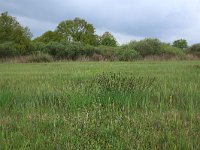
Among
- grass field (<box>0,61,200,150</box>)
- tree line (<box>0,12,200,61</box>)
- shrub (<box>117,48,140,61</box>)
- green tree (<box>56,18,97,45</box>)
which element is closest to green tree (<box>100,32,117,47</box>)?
green tree (<box>56,18,97,45</box>)

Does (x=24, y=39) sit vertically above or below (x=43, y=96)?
above

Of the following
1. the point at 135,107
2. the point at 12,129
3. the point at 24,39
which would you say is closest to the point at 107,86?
the point at 135,107

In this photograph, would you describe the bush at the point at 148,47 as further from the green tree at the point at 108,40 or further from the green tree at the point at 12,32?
the green tree at the point at 108,40

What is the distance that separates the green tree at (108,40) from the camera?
71.5 meters

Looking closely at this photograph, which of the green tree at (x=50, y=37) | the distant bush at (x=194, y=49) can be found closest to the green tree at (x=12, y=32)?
the distant bush at (x=194, y=49)

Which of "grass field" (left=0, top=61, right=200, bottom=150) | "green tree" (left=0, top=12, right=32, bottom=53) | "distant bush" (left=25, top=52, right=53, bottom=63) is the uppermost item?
"green tree" (left=0, top=12, right=32, bottom=53)

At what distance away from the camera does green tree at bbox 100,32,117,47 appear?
71.5 meters

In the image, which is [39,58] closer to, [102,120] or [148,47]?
[148,47]

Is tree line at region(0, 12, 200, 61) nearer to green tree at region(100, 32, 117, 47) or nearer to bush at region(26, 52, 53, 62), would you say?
bush at region(26, 52, 53, 62)

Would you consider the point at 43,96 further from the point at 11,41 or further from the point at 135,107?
the point at 11,41

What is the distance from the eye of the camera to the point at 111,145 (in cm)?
376

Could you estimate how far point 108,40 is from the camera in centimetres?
7231

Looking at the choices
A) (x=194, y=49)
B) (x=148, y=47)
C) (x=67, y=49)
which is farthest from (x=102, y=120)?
(x=194, y=49)

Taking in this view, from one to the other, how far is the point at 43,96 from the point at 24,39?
3493cm
